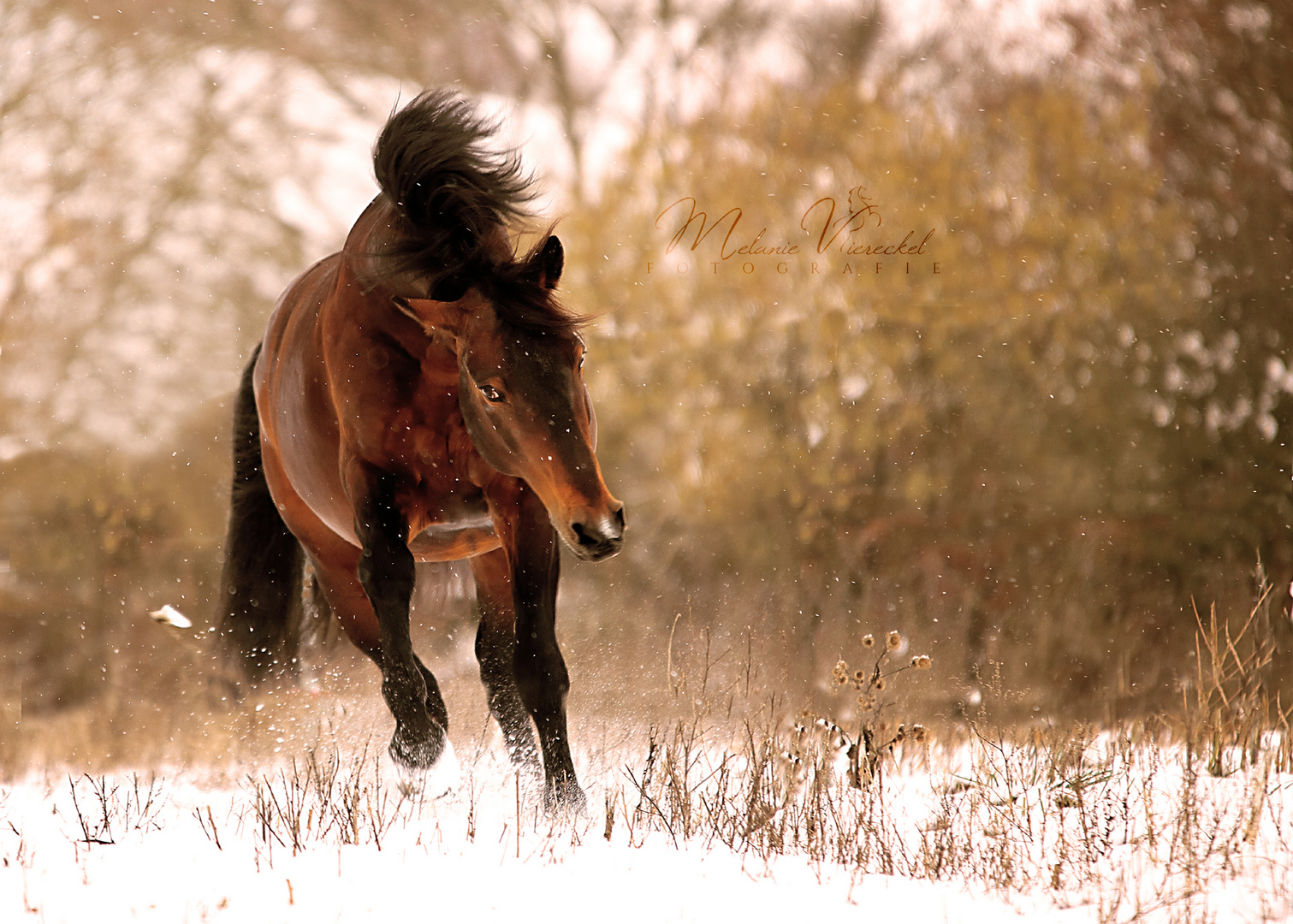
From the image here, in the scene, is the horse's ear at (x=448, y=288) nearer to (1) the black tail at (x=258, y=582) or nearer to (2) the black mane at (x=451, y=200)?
(2) the black mane at (x=451, y=200)

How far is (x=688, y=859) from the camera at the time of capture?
2.86 meters

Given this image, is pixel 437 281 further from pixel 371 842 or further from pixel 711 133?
pixel 711 133

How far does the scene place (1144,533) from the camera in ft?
24.7

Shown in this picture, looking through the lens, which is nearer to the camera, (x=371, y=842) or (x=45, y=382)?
(x=371, y=842)

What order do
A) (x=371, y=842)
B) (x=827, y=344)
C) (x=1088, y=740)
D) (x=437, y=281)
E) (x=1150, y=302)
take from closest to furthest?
(x=371, y=842) → (x=437, y=281) → (x=1088, y=740) → (x=1150, y=302) → (x=827, y=344)

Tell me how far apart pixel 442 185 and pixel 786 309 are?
4719 mm

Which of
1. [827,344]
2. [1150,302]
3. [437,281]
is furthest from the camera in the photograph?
[827,344]

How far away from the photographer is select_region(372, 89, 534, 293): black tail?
3.49 m

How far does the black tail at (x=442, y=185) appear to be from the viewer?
11.5 ft

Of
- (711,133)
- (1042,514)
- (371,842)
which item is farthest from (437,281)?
(1042,514)

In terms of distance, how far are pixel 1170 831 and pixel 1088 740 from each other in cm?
106

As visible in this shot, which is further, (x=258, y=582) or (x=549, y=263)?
(x=258, y=582)

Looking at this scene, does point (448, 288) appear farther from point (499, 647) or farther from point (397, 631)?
point (499, 647)

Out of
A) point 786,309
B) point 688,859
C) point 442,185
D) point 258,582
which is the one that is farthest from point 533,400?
point 786,309
